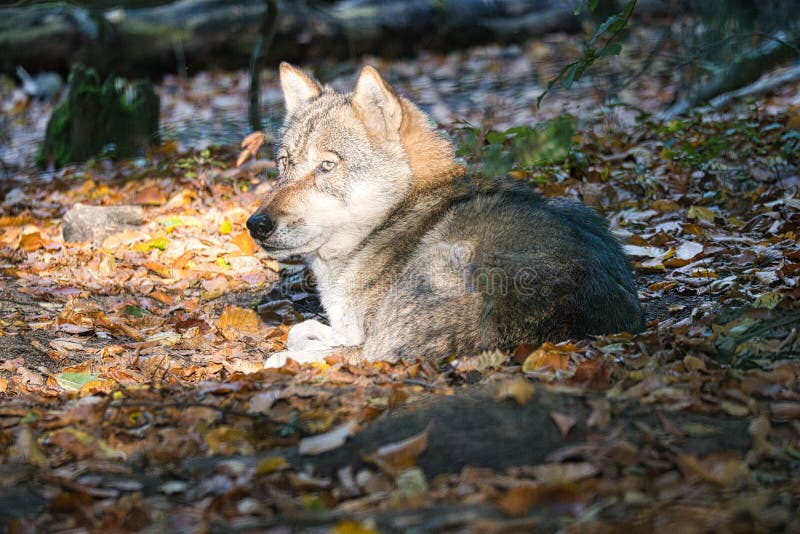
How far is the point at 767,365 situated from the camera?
3.78 meters

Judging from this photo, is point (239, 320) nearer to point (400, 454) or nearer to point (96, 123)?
point (400, 454)

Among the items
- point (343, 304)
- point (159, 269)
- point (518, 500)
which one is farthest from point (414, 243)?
point (159, 269)

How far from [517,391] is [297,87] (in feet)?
11.5

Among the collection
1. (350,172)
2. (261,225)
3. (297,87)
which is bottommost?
(261,225)

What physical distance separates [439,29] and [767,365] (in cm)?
1314

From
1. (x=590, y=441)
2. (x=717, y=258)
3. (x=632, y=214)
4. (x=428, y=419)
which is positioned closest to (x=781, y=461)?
(x=590, y=441)

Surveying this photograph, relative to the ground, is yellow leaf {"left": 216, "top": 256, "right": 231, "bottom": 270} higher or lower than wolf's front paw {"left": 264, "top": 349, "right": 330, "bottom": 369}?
lower

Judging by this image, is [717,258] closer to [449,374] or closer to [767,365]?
[767,365]

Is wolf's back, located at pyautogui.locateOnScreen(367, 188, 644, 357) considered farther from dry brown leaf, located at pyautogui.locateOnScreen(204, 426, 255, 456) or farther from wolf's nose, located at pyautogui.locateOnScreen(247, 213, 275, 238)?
dry brown leaf, located at pyautogui.locateOnScreen(204, 426, 255, 456)

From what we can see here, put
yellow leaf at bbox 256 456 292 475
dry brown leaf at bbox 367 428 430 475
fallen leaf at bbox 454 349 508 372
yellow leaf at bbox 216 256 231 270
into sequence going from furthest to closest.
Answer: yellow leaf at bbox 216 256 231 270
fallen leaf at bbox 454 349 508 372
yellow leaf at bbox 256 456 292 475
dry brown leaf at bbox 367 428 430 475

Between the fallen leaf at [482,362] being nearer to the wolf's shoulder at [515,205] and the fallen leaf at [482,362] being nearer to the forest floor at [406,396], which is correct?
the forest floor at [406,396]

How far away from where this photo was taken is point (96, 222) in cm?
772

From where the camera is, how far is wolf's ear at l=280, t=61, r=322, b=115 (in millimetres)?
5938

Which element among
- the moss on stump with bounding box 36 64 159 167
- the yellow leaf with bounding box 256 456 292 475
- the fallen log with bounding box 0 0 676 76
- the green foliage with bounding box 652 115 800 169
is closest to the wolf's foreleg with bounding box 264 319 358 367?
the yellow leaf with bounding box 256 456 292 475
